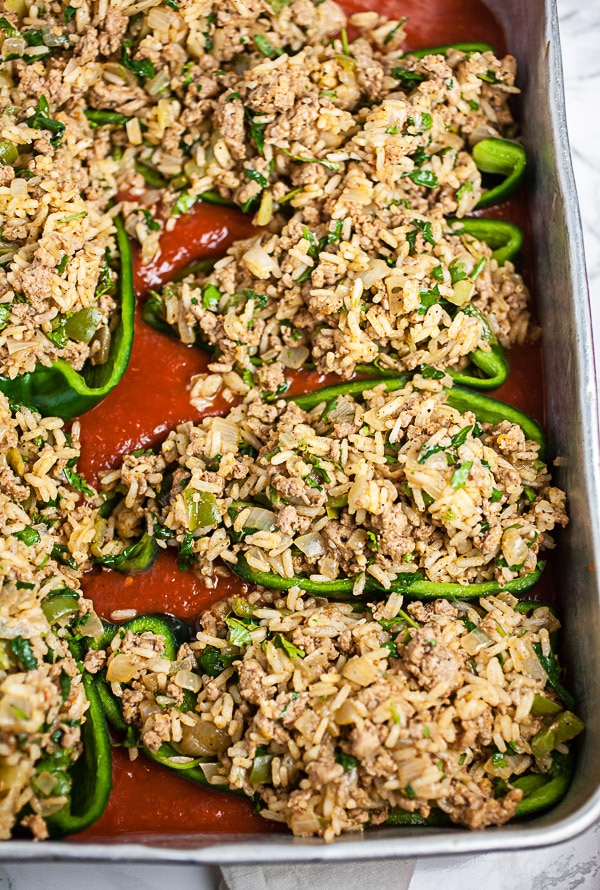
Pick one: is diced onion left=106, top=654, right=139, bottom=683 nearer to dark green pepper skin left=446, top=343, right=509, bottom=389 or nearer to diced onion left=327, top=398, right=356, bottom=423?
diced onion left=327, top=398, right=356, bottom=423

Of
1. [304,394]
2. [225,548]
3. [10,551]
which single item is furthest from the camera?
[304,394]

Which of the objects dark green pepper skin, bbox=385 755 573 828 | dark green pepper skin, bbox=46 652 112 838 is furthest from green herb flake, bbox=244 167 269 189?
dark green pepper skin, bbox=385 755 573 828

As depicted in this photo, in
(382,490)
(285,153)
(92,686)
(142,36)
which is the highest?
(142,36)

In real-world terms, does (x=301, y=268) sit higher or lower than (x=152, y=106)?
lower

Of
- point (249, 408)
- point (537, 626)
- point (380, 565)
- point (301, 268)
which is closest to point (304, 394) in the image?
point (249, 408)

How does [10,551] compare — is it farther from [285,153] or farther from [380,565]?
[285,153]

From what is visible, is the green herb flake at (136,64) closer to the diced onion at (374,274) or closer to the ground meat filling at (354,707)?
the diced onion at (374,274)

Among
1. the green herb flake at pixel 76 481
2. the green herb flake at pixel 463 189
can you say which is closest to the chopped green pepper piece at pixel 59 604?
the green herb flake at pixel 76 481

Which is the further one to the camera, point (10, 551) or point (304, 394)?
point (304, 394)
